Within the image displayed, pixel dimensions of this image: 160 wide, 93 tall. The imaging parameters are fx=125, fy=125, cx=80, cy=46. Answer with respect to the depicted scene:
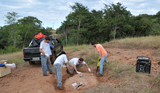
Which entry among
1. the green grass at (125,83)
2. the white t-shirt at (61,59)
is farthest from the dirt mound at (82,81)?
the white t-shirt at (61,59)

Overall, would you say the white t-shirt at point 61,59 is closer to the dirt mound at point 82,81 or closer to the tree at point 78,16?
the dirt mound at point 82,81

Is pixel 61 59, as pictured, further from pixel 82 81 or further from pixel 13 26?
pixel 13 26

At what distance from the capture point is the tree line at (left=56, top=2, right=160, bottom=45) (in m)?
25.1

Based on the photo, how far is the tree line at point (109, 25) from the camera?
25058 millimetres

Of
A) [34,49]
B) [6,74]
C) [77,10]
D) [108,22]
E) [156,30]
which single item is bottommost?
[6,74]

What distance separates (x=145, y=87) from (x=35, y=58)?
568 cm

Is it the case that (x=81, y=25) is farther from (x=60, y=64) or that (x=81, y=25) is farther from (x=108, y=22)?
(x=60, y=64)

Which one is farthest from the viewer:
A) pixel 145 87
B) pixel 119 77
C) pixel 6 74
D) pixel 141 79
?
pixel 6 74

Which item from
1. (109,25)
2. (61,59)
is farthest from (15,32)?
(61,59)

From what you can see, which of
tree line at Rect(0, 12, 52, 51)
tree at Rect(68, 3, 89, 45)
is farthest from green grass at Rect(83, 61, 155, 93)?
tree at Rect(68, 3, 89, 45)

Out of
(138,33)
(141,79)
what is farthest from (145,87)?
(138,33)

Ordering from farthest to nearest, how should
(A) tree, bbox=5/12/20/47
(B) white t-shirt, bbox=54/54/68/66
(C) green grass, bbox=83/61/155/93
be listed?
1. (A) tree, bbox=5/12/20/47
2. (B) white t-shirt, bbox=54/54/68/66
3. (C) green grass, bbox=83/61/155/93

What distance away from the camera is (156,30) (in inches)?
1035

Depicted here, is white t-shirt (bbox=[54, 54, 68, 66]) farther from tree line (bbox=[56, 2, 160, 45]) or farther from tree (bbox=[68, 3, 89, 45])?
tree (bbox=[68, 3, 89, 45])
